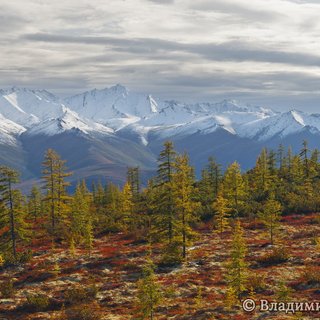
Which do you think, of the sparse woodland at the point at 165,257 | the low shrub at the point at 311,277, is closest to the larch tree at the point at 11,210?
the sparse woodland at the point at 165,257

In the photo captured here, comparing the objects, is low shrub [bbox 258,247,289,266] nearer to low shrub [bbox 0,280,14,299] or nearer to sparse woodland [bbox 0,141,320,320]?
sparse woodland [bbox 0,141,320,320]

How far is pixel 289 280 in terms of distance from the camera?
3488 centimetres

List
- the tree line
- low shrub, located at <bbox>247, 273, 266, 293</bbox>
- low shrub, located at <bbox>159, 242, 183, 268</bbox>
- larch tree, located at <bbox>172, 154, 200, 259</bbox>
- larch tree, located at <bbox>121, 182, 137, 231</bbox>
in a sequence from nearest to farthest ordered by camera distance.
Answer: low shrub, located at <bbox>247, 273, 266, 293</bbox>, low shrub, located at <bbox>159, 242, 183, 268</bbox>, larch tree, located at <bbox>172, 154, 200, 259</bbox>, the tree line, larch tree, located at <bbox>121, 182, 137, 231</bbox>

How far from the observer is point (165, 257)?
1700 inches

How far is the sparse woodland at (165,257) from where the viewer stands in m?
31.2

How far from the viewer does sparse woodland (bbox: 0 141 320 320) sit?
31188 mm

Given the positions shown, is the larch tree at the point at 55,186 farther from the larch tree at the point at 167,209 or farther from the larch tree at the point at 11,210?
the larch tree at the point at 167,209

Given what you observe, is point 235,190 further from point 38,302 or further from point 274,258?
point 38,302

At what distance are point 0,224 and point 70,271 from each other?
1102cm

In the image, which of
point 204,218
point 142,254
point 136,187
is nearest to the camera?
A: point 142,254

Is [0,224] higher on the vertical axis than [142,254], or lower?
higher

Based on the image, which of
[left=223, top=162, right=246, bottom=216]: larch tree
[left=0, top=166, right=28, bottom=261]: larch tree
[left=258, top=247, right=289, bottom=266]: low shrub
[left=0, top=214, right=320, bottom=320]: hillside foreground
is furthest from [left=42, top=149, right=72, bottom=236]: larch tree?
→ [left=258, top=247, right=289, bottom=266]: low shrub

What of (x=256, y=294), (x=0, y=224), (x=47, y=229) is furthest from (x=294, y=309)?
(x=47, y=229)

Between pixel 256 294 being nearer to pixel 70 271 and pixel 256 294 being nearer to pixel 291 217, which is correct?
pixel 70 271
